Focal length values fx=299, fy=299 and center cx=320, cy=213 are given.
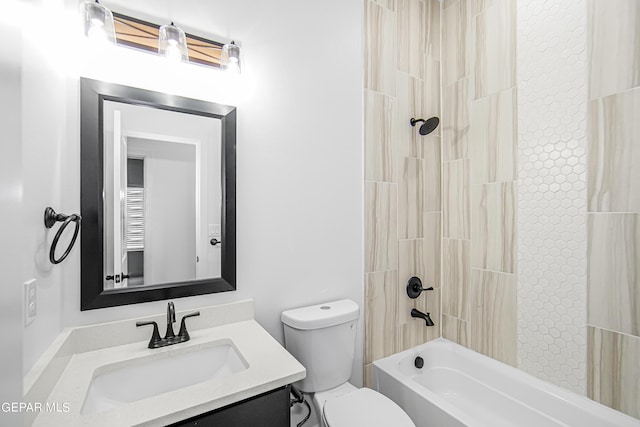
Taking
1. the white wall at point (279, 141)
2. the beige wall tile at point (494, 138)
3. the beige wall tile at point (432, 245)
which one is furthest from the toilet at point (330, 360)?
the beige wall tile at point (494, 138)

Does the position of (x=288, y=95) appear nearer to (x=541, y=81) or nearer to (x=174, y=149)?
(x=174, y=149)

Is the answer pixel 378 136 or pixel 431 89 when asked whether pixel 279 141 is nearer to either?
Answer: pixel 378 136

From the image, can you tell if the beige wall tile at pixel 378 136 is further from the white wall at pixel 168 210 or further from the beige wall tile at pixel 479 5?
the white wall at pixel 168 210


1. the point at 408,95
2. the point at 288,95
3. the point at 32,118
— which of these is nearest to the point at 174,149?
the point at 32,118

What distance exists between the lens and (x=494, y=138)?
1.74 m

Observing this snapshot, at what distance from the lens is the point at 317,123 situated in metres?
1.60

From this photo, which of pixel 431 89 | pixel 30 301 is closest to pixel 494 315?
pixel 431 89

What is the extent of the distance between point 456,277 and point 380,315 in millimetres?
590

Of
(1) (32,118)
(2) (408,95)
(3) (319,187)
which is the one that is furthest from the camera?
(2) (408,95)

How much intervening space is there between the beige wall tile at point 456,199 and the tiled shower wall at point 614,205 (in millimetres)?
616

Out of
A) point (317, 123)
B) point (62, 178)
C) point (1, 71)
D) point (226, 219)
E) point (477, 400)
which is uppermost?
point (317, 123)

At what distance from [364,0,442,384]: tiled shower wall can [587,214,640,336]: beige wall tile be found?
2.68 feet

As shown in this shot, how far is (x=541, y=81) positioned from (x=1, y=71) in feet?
6.58

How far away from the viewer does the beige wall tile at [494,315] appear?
1.67 m
